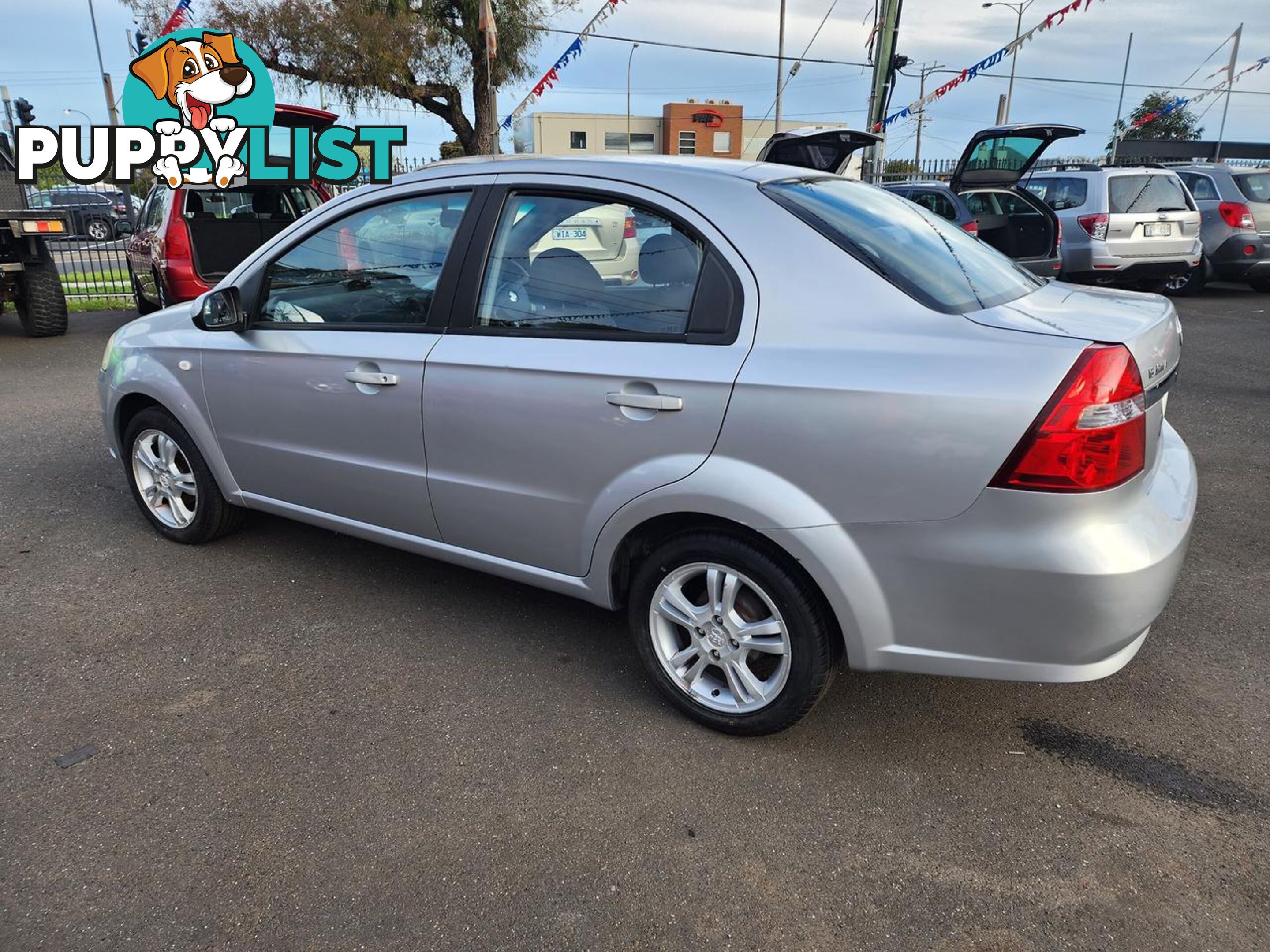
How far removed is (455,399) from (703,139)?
188 feet

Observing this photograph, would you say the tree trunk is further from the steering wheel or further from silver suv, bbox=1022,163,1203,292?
the steering wheel

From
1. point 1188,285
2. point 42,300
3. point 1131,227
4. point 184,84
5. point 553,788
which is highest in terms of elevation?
point 184,84

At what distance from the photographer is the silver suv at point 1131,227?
35.9 feet

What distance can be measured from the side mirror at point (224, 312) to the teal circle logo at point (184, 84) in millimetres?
10437

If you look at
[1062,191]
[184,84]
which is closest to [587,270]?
[1062,191]

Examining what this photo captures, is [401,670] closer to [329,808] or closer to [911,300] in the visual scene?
[329,808]

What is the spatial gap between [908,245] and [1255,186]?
12.8m

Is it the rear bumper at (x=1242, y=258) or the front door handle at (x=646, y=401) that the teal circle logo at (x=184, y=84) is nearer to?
the front door handle at (x=646, y=401)

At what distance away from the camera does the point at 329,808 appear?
2.48m

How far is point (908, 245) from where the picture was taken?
2.75 meters

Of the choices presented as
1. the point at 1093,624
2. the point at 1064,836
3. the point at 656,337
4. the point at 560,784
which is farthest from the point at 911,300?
the point at 560,784

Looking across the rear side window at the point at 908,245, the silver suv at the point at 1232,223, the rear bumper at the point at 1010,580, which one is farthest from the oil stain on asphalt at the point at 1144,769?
the silver suv at the point at 1232,223

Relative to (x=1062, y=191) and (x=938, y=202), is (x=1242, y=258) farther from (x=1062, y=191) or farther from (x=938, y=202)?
(x=938, y=202)

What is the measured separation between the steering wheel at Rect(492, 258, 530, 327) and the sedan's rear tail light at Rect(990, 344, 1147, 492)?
157cm
